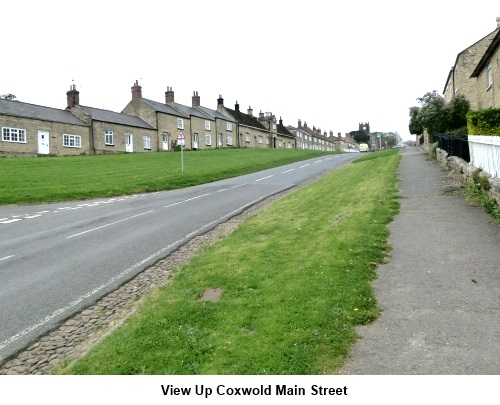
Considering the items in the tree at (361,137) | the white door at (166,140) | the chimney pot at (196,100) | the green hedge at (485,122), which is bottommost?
the green hedge at (485,122)

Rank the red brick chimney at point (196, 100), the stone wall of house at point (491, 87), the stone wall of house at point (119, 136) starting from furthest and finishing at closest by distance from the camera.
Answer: the red brick chimney at point (196, 100) < the stone wall of house at point (119, 136) < the stone wall of house at point (491, 87)

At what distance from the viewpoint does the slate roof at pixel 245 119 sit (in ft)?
249

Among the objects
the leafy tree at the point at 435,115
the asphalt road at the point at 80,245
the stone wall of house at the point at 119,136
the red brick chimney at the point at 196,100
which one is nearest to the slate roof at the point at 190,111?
the red brick chimney at the point at 196,100

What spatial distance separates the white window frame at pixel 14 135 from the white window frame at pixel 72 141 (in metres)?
4.54

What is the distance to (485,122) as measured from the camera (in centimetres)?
1517

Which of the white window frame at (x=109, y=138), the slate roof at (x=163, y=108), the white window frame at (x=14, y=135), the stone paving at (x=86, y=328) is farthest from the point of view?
the slate roof at (x=163, y=108)

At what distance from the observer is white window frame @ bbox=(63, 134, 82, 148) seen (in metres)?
43.9

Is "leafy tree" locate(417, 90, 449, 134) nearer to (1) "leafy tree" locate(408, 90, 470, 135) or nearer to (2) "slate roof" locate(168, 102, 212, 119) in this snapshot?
(1) "leafy tree" locate(408, 90, 470, 135)

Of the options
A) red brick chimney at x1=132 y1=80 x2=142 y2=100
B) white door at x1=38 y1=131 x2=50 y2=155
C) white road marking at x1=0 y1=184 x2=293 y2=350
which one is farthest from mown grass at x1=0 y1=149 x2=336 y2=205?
red brick chimney at x1=132 y1=80 x2=142 y2=100

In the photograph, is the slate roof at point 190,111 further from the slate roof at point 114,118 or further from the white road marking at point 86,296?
the white road marking at point 86,296

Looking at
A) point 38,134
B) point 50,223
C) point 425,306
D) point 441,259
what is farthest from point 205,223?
point 38,134

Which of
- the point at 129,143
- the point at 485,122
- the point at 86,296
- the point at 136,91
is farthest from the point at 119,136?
the point at 86,296

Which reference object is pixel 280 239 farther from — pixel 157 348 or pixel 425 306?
pixel 157 348
